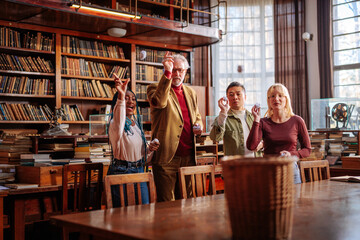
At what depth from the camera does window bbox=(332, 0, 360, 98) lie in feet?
26.9

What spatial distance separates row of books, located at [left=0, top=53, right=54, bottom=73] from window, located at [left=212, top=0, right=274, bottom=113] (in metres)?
3.99

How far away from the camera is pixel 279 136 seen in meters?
2.94

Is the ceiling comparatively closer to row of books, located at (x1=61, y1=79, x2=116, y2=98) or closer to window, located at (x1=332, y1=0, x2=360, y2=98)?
row of books, located at (x1=61, y1=79, x2=116, y2=98)

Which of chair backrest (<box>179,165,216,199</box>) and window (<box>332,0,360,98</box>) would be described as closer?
chair backrest (<box>179,165,216,199</box>)

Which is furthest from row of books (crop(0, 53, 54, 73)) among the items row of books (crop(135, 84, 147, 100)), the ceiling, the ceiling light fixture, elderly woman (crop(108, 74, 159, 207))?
elderly woman (crop(108, 74, 159, 207))

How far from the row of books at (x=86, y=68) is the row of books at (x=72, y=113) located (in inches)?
18.9

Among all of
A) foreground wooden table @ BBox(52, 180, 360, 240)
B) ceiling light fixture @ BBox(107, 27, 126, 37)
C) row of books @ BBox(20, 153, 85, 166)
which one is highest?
ceiling light fixture @ BBox(107, 27, 126, 37)

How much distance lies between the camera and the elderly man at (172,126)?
112 inches

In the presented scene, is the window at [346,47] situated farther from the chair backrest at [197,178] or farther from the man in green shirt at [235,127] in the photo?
the chair backrest at [197,178]

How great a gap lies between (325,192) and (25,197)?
7.16 ft

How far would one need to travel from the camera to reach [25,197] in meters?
3.26

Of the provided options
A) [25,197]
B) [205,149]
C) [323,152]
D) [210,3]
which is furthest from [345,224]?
[210,3]

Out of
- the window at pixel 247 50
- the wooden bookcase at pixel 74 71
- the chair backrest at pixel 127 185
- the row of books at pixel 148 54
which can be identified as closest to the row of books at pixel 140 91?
the wooden bookcase at pixel 74 71

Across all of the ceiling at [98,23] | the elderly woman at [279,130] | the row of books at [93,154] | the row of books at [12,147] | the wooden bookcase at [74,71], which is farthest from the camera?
the wooden bookcase at [74,71]
